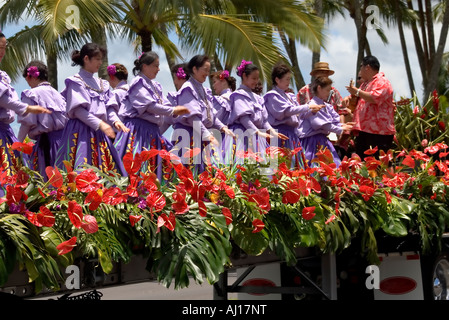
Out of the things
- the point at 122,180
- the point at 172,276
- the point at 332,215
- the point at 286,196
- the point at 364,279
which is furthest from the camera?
the point at 364,279

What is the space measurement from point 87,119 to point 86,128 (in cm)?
17

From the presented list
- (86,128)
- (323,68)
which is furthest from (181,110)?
(323,68)

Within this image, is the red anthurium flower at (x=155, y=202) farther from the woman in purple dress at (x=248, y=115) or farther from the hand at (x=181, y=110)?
the woman in purple dress at (x=248, y=115)

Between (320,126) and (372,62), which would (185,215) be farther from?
(372,62)

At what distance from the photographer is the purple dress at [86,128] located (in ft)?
19.6

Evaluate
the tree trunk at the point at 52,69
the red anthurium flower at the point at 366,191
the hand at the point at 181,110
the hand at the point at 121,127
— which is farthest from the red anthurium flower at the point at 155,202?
the tree trunk at the point at 52,69

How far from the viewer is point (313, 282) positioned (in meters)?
4.99

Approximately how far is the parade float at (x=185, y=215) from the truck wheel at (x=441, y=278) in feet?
3.37

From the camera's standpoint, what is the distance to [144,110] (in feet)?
20.3

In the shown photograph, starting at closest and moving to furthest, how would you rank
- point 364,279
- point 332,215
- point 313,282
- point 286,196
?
point 286,196, point 332,215, point 313,282, point 364,279

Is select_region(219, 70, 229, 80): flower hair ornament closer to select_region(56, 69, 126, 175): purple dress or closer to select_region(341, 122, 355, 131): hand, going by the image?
select_region(341, 122, 355, 131): hand
